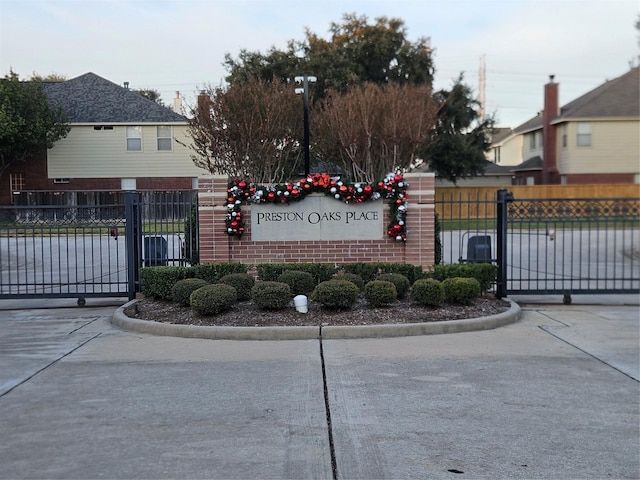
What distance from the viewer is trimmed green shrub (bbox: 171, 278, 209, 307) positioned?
998 centimetres

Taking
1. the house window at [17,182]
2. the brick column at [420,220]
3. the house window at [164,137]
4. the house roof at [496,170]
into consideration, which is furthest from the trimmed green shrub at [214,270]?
the house roof at [496,170]

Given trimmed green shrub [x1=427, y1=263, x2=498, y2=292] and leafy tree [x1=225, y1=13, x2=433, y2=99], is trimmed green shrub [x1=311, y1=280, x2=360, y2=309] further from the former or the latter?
leafy tree [x1=225, y1=13, x2=433, y2=99]

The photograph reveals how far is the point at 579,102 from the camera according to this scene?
139 ft

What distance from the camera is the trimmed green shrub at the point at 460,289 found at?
33.0 ft

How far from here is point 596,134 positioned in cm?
4028

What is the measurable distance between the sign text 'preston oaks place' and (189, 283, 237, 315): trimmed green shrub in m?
2.78

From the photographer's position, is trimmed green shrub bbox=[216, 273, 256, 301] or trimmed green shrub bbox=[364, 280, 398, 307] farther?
trimmed green shrub bbox=[216, 273, 256, 301]

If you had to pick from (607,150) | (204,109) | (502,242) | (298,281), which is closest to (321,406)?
(298,281)

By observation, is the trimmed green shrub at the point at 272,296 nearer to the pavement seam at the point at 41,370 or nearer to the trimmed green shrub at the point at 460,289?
the pavement seam at the point at 41,370

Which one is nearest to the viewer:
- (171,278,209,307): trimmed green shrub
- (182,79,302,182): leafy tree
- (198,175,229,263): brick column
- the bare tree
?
(171,278,209,307): trimmed green shrub

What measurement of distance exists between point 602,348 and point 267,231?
238 inches

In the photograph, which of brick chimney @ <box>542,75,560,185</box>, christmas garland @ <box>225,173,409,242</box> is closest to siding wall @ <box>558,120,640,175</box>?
brick chimney @ <box>542,75,560,185</box>

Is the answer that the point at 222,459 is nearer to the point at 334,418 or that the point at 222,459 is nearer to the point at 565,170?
the point at 334,418

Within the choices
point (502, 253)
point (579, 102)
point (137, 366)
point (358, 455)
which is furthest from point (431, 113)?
point (579, 102)
